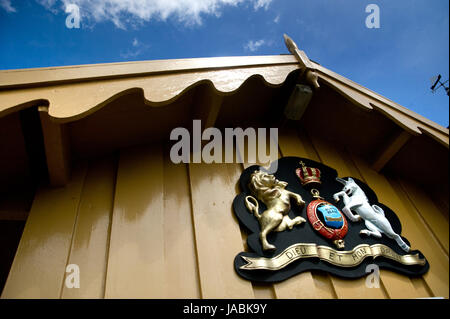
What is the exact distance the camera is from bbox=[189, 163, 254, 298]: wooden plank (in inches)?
62.8

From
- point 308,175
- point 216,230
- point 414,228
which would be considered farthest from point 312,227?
point 414,228

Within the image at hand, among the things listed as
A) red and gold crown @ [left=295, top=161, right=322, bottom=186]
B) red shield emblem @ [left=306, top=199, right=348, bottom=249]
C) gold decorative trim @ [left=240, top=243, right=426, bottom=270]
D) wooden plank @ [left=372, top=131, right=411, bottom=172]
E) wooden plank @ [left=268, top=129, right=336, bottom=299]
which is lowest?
wooden plank @ [left=268, top=129, right=336, bottom=299]

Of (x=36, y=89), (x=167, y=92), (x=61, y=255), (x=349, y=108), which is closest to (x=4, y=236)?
(x=61, y=255)

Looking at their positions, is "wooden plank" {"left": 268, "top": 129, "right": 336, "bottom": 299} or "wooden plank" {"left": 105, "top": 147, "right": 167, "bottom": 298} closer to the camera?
"wooden plank" {"left": 105, "top": 147, "right": 167, "bottom": 298}

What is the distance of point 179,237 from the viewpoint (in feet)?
5.79

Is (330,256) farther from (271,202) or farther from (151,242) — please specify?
(151,242)

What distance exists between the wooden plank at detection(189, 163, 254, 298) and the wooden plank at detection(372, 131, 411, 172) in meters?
1.27

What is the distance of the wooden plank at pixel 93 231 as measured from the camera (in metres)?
1.52

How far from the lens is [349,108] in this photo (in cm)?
264

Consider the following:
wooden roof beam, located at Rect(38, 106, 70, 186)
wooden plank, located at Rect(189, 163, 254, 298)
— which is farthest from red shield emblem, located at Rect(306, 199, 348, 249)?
wooden roof beam, located at Rect(38, 106, 70, 186)

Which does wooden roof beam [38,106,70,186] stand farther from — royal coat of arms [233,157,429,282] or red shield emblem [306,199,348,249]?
red shield emblem [306,199,348,249]

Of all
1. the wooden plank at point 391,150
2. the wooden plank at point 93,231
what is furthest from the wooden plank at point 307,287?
the wooden plank at point 391,150

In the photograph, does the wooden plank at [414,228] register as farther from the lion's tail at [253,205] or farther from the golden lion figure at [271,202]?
the lion's tail at [253,205]

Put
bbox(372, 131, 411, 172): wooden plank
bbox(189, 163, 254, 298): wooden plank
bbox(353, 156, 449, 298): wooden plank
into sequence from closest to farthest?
bbox(189, 163, 254, 298): wooden plank
bbox(353, 156, 449, 298): wooden plank
bbox(372, 131, 411, 172): wooden plank
